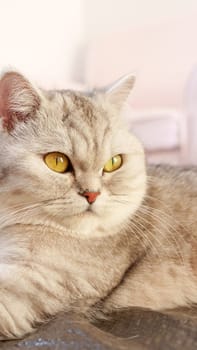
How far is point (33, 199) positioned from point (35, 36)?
2843 millimetres

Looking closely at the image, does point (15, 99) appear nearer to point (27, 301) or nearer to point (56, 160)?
point (56, 160)

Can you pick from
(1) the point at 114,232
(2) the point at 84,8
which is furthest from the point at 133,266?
(2) the point at 84,8

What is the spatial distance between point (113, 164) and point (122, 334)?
0.42 m

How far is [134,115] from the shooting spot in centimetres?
300

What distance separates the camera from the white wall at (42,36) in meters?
3.21

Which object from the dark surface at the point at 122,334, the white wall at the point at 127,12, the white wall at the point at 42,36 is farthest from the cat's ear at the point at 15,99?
the white wall at the point at 127,12

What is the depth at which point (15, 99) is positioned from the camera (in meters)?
1.11

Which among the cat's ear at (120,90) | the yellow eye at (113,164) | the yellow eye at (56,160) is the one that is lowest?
the yellow eye at (113,164)

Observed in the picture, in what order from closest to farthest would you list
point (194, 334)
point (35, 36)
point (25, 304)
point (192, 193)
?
point (194, 334), point (25, 304), point (192, 193), point (35, 36)

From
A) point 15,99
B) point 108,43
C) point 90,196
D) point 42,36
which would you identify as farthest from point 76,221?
point 108,43

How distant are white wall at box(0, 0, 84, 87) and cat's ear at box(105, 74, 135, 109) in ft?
5.08

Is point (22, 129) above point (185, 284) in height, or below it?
above

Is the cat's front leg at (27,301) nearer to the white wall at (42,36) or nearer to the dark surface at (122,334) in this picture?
the dark surface at (122,334)

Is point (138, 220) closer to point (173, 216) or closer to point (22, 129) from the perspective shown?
point (173, 216)
